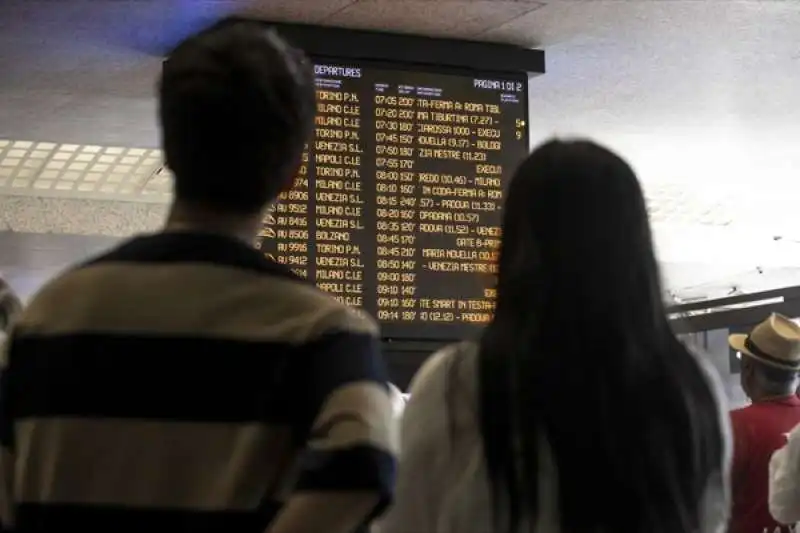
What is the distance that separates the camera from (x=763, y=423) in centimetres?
397

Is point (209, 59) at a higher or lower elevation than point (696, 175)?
higher

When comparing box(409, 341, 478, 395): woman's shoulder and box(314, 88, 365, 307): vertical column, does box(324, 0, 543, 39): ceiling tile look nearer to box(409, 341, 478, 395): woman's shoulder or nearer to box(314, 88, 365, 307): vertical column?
box(314, 88, 365, 307): vertical column

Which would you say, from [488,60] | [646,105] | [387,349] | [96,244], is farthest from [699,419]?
[96,244]

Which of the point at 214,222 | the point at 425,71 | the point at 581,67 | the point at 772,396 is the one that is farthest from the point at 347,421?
the point at 581,67

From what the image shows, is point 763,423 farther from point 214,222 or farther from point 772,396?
point 214,222

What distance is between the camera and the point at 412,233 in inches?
175

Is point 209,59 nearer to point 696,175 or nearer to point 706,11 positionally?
point 706,11

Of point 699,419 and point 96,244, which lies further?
point 96,244

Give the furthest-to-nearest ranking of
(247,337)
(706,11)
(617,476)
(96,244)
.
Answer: (96,244)
(706,11)
(617,476)
(247,337)

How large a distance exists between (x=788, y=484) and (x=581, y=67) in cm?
228

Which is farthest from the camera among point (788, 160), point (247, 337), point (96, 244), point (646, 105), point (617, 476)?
point (96, 244)

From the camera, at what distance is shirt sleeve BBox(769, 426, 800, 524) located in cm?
303

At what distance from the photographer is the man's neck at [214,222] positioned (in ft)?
4.50

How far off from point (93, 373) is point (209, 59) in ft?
1.10
